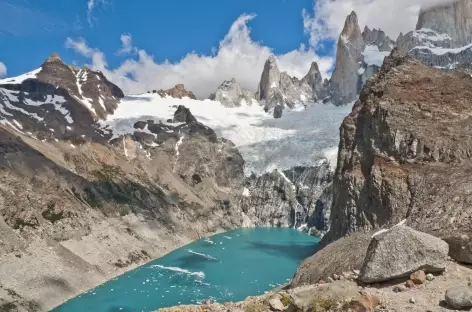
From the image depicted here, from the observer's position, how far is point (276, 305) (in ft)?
45.0

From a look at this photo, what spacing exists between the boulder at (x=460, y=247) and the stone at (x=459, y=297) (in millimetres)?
3667

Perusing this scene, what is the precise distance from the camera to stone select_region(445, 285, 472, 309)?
1175cm

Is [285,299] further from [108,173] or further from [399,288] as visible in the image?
[108,173]

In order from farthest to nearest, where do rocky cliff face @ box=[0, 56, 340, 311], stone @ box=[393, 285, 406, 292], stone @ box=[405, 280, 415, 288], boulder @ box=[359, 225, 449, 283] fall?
rocky cliff face @ box=[0, 56, 340, 311] → boulder @ box=[359, 225, 449, 283] → stone @ box=[405, 280, 415, 288] → stone @ box=[393, 285, 406, 292]

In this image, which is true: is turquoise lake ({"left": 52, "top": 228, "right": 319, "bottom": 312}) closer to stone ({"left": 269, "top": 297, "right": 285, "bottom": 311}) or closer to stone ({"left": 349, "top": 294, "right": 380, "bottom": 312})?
stone ({"left": 269, "top": 297, "right": 285, "bottom": 311})

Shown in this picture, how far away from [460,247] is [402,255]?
2889mm

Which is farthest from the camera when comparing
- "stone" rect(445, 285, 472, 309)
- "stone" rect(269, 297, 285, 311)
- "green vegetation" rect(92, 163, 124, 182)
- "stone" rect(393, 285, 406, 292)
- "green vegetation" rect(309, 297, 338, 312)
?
"green vegetation" rect(92, 163, 124, 182)

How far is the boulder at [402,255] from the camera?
46.8 ft

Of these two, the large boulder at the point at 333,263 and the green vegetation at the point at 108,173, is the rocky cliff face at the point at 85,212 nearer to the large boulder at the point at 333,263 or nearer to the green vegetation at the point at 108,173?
the green vegetation at the point at 108,173

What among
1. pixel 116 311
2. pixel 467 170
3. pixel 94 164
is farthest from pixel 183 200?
pixel 467 170

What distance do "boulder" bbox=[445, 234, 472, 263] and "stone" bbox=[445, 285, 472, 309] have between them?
12.0 ft

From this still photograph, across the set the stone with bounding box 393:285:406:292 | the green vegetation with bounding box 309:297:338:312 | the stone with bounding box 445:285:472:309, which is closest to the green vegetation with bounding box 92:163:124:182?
the stone with bounding box 393:285:406:292

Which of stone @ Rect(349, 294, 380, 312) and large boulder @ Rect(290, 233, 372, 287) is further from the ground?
stone @ Rect(349, 294, 380, 312)

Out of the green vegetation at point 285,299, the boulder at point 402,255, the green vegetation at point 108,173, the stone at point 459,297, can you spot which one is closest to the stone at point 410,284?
the boulder at point 402,255
